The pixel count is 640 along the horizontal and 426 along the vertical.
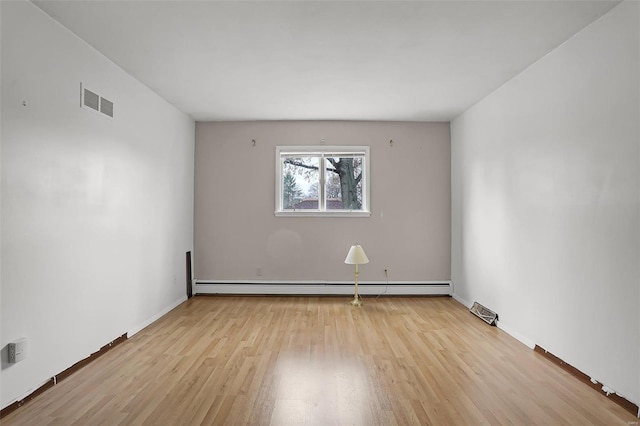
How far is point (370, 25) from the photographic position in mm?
2709

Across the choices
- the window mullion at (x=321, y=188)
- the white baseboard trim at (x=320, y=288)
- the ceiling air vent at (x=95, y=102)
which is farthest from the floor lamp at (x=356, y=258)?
the ceiling air vent at (x=95, y=102)

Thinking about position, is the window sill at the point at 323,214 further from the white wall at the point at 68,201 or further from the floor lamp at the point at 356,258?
the white wall at the point at 68,201

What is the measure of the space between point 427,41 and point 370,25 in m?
0.55

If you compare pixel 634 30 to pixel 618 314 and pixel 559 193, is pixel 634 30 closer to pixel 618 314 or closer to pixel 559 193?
pixel 559 193

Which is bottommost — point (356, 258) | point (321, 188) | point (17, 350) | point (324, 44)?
point (17, 350)

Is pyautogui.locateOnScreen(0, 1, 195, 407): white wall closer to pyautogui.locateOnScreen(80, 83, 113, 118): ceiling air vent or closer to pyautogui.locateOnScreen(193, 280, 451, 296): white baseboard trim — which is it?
pyautogui.locateOnScreen(80, 83, 113, 118): ceiling air vent

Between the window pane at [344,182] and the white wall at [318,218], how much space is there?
0.23 metres

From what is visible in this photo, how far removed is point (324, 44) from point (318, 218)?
2966 mm

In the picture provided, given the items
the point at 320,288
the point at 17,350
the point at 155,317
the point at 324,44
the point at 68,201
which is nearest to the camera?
the point at 17,350

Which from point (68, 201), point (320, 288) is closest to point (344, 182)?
point (320, 288)

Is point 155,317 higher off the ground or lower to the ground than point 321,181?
lower

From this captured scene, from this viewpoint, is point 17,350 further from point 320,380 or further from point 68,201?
point 320,380

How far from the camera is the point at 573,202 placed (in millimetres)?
2902

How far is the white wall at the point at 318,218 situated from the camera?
5559mm
